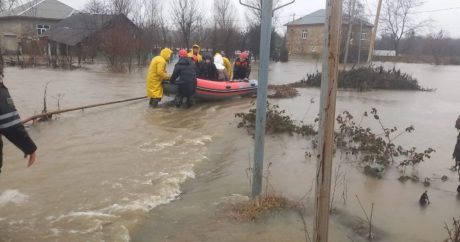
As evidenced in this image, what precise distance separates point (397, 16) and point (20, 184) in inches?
2765

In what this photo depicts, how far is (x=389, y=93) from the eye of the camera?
724 inches

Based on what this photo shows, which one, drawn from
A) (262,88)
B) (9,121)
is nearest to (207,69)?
(262,88)

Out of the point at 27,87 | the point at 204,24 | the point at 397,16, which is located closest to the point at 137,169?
the point at 27,87

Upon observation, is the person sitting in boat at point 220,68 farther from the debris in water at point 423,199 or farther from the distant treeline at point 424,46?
the distant treeline at point 424,46

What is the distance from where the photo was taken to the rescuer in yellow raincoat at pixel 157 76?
12.6 m

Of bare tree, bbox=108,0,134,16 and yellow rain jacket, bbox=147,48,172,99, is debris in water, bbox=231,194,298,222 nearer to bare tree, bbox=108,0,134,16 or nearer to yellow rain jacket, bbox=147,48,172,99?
yellow rain jacket, bbox=147,48,172,99

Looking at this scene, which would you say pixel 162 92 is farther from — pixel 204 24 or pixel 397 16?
pixel 397 16

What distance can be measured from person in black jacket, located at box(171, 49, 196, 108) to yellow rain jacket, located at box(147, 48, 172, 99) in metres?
0.38

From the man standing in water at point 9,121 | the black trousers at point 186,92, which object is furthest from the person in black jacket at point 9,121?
the black trousers at point 186,92

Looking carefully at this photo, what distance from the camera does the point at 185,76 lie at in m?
12.4

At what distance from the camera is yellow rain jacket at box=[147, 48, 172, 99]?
12643 millimetres

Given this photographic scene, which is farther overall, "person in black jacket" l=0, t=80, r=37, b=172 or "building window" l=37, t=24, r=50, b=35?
"building window" l=37, t=24, r=50, b=35

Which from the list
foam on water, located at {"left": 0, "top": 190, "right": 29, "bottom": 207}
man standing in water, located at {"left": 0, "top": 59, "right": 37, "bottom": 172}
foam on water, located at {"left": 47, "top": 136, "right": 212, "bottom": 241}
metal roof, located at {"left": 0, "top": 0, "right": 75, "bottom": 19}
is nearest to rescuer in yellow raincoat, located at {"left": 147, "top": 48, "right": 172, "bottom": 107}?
foam on water, located at {"left": 47, "top": 136, "right": 212, "bottom": 241}

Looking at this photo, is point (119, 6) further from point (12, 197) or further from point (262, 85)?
point (262, 85)
